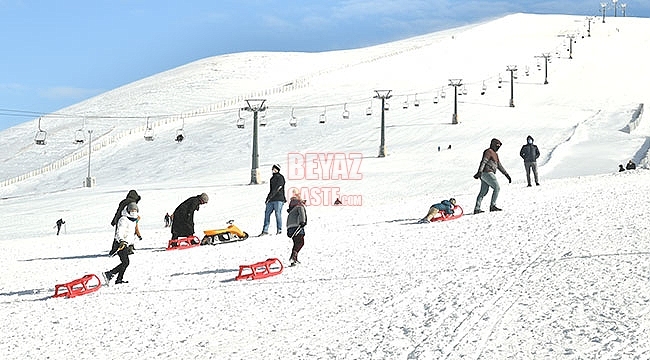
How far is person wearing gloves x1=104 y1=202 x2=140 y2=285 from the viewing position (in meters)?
12.0

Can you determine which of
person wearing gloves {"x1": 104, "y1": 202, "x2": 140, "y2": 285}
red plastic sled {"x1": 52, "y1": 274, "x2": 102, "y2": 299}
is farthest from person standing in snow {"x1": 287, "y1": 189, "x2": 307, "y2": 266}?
red plastic sled {"x1": 52, "y1": 274, "x2": 102, "y2": 299}

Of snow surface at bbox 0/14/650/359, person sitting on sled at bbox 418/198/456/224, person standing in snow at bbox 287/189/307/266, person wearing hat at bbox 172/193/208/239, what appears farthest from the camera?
person sitting on sled at bbox 418/198/456/224

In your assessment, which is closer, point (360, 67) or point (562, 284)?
point (562, 284)

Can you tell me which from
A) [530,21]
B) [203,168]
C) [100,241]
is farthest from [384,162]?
[530,21]

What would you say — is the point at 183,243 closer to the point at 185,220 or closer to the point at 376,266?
the point at 185,220

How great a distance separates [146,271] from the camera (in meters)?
13.4

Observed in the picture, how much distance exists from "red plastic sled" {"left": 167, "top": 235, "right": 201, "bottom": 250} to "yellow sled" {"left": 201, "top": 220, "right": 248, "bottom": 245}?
0.51 ft

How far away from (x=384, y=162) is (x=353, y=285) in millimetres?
33486

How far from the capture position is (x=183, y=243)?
54.4ft

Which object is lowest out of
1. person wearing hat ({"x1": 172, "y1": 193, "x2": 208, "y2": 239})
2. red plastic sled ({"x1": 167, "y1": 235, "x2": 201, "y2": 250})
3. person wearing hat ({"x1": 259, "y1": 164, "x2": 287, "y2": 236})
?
red plastic sled ({"x1": 167, "y1": 235, "x2": 201, "y2": 250})

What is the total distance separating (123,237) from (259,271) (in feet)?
6.89

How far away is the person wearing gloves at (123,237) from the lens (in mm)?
11977

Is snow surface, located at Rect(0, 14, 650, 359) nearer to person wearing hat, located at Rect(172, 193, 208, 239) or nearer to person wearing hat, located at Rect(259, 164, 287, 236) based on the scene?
person wearing hat, located at Rect(172, 193, 208, 239)

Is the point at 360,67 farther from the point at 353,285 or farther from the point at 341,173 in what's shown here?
the point at 353,285
